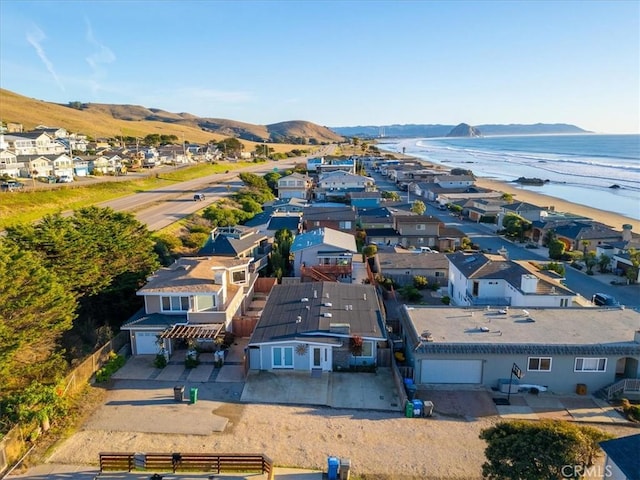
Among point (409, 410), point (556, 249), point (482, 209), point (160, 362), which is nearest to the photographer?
point (409, 410)

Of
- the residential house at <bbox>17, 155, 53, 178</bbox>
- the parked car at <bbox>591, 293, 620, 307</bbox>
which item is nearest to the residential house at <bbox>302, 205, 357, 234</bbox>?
the parked car at <bbox>591, 293, 620, 307</bbox>

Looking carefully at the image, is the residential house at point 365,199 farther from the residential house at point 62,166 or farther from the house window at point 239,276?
the residential house at point 62,166

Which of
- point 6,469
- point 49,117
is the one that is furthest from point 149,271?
point 49,117

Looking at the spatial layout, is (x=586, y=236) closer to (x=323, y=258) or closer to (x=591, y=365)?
(x=323, y=258)

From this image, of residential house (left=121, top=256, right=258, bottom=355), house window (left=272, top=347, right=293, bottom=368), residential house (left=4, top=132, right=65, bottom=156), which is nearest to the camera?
house window (left=272, top=347, right=293, bottom=368)

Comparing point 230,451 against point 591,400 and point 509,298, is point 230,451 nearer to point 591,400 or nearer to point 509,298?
point 591,400

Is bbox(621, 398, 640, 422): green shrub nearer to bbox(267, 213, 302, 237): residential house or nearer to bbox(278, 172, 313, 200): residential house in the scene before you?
bbox(267, 213, 302, 237): residential house

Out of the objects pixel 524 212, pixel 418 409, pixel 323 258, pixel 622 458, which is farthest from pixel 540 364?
pixel 524 212
